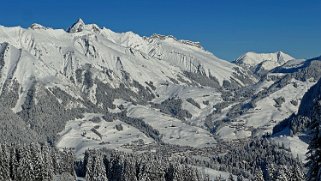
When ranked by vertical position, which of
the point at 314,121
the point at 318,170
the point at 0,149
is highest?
the point at 0,149

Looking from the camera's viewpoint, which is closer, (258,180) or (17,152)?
(258,180)

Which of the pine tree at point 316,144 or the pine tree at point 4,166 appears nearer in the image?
the pine tree at point 316,144

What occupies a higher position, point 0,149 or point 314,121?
point 0,149

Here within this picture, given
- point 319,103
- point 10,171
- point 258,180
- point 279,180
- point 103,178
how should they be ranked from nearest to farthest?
point 319,103, point 279,180, point 258,180, point 10,171, point 103,178

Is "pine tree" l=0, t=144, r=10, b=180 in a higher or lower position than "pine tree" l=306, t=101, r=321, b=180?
higher

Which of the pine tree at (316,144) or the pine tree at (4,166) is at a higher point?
the pine tree at (4,166)

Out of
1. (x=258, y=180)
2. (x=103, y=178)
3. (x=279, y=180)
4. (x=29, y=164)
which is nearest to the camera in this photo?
(x=279, y=180)

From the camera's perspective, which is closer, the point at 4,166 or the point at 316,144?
the point at 316,144

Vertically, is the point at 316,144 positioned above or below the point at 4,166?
below

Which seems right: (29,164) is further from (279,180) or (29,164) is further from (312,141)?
(312,141)

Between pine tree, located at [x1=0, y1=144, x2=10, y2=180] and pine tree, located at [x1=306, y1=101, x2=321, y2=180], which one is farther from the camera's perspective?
pine tree, located at [x1=0, y1=144, x2=10, y2=180]

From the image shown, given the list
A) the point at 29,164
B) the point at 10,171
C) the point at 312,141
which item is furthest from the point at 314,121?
the point at 10,171
